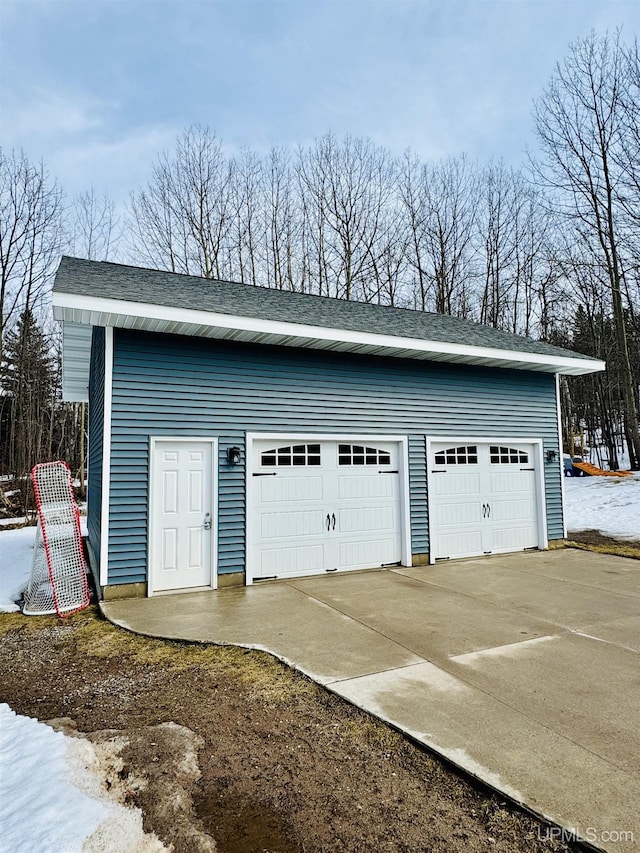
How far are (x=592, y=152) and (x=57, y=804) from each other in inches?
813

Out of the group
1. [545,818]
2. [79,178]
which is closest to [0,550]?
[545,818]

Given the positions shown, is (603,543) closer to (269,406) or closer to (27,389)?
(269,406)

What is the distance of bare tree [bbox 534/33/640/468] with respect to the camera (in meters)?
15.9

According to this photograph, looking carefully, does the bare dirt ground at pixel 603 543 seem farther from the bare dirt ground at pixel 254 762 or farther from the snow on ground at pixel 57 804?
the snow on ground at pixel 57 804

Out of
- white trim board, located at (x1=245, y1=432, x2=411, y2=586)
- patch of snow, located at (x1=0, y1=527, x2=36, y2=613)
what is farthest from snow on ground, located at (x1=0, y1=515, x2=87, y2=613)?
white trim board, located at (x1=245, y1=432, x2=411, y2=586)

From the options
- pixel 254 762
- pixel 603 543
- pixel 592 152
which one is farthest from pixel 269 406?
pixel 592 152

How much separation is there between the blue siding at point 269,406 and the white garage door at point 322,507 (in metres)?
0.26

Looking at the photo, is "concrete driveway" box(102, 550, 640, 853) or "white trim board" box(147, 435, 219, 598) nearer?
"concrete driveway" box(102, 550, 640, 853)

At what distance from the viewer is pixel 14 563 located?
25.3 ft

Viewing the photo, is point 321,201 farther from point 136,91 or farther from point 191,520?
point 191,520

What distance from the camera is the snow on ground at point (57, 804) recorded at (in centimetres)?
189

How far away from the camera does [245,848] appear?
1913 mm

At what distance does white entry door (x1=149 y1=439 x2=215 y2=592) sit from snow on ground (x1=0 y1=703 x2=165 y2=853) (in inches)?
126

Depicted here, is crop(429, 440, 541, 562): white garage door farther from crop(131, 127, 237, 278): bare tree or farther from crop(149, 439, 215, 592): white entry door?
crop(131, 127, 237, 278): bare tree
